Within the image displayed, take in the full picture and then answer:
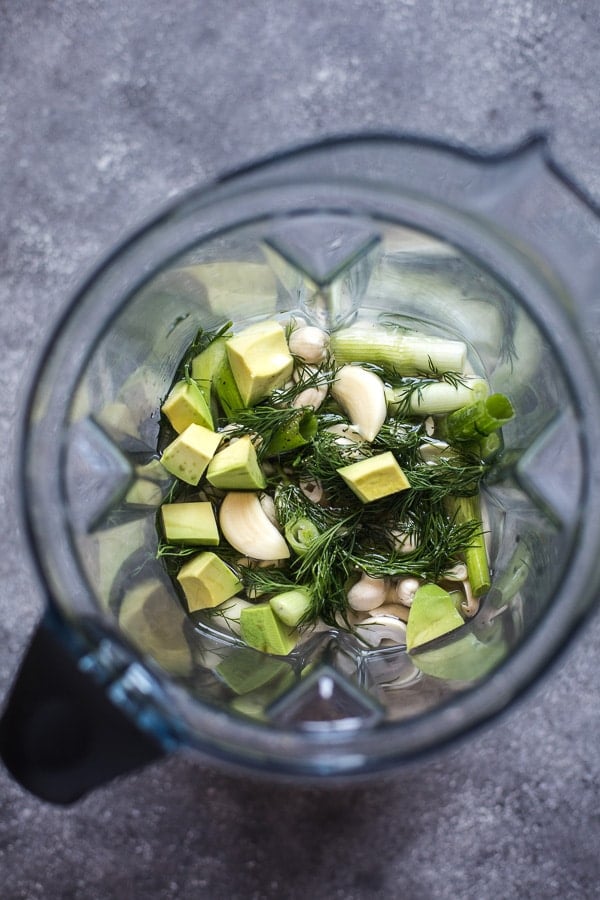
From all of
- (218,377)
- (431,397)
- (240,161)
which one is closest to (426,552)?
(431,397)

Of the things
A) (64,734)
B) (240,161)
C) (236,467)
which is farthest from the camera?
(240,161)

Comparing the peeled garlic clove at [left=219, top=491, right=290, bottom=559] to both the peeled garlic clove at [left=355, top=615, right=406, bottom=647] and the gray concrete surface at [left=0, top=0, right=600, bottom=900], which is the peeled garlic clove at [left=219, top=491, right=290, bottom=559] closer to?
the peeled garlic clove at [left=355, top=615, right=406, bottom=647]

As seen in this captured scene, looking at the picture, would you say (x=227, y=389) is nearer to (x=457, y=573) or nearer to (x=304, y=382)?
(x=304, y=382)

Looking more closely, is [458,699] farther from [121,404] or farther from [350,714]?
[121,404]

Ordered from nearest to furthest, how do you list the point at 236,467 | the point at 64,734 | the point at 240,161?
the point at 64,734, the point at 236,467, the point at 240,161

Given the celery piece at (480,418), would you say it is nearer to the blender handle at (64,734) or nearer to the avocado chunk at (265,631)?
the avocado chunk at (265,631)
